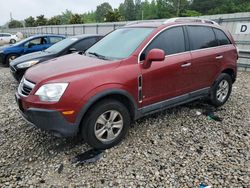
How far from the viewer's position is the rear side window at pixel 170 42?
3680 millimetres

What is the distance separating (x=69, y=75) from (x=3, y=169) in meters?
1.50

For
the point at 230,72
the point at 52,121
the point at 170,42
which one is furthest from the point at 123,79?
the point at 230,72

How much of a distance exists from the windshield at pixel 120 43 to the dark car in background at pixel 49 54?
2.01 m

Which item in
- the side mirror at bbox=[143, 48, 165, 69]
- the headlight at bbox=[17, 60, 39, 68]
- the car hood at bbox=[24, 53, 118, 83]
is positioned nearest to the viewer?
the car hood at bbox=[24, 53, 118, 83]

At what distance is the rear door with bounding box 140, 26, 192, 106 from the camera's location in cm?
354

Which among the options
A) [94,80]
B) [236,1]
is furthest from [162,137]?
[236,1]

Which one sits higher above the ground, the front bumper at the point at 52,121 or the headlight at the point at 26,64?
the headlight at the point at 26,64

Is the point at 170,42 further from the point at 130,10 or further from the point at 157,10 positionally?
the point at 130,10

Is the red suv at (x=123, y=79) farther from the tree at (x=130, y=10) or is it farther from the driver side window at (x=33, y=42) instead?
the tree at (x=130, y=10)

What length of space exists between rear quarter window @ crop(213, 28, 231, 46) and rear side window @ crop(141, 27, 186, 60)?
1.05 m

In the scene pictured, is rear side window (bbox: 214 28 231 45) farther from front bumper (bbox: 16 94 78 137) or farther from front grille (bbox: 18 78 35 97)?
front grille (bbox: 18 78 35 97)

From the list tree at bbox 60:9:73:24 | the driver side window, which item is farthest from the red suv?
tree at bbox 60:9:73:24

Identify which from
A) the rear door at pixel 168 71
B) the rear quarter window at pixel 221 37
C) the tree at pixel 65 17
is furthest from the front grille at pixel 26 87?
the tree at pixel 65 17

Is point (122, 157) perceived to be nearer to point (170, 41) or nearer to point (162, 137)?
point (162, 137)
